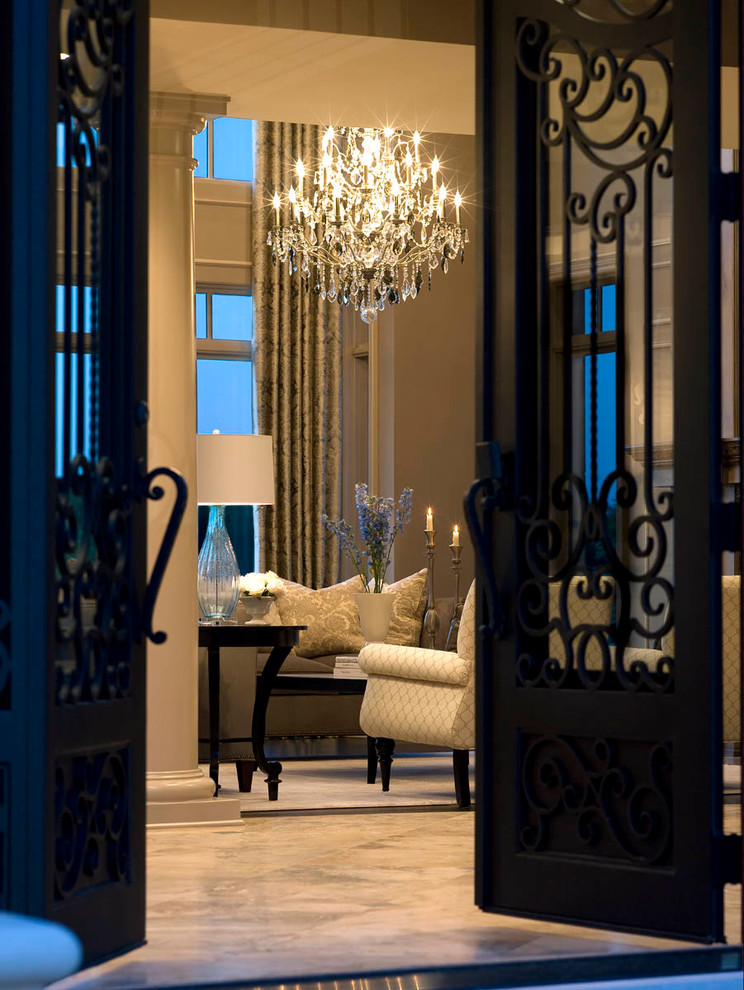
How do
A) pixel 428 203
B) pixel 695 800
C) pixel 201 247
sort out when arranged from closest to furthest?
1. pixel 695 800
2. pixel 428 203
3. pixel 201 247

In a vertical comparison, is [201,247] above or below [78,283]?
above

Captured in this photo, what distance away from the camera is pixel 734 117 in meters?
5.82

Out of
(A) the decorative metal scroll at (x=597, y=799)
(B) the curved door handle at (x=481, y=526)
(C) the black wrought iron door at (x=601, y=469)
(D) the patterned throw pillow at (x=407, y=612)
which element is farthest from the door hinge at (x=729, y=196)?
(D) the patterned throw pillow at (x=407, y=612)

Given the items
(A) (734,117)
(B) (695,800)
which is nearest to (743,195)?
(B) (695,800)

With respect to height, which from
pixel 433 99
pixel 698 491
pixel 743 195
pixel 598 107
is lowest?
pixel 698 491

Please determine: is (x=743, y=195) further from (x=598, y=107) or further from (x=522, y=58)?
(x=522, y=58)

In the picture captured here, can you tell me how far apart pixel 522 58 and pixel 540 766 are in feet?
5.70

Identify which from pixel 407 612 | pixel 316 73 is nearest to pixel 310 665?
pixel 407 612

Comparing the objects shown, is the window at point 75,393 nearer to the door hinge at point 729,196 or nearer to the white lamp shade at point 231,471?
the door hinge at point 729,196

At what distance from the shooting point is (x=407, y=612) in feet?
26.6

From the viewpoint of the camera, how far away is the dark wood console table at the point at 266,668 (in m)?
5.83

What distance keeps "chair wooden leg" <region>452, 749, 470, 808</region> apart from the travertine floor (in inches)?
16.1

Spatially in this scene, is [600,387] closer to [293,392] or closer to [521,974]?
[521,974]

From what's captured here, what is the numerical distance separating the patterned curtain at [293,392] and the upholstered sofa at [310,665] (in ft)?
5.90
